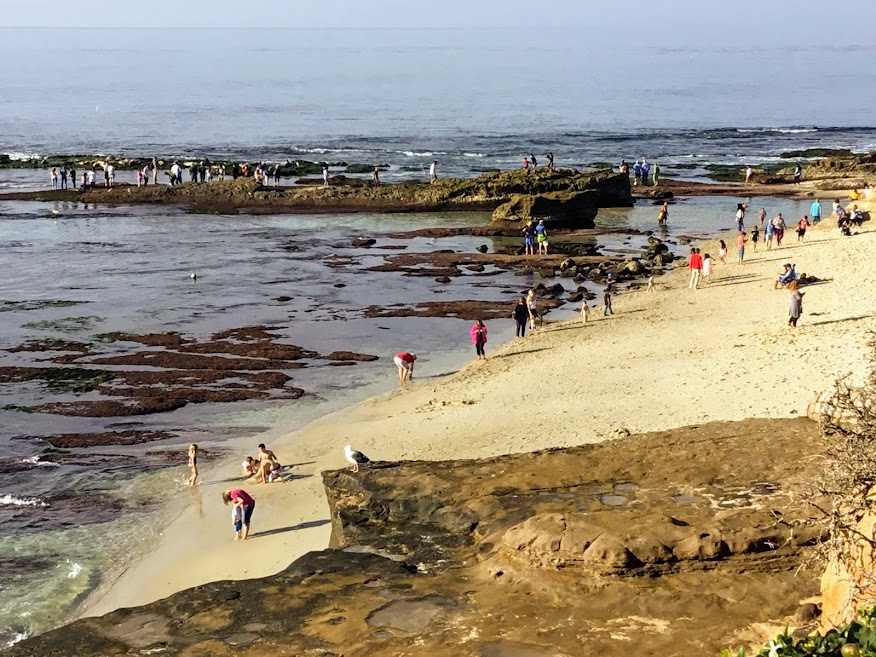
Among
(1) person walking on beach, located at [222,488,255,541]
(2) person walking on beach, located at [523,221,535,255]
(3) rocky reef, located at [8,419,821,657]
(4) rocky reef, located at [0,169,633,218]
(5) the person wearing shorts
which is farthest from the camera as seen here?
(4) rocky reef, located at [0,169,633,218]

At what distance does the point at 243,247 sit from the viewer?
44438mm

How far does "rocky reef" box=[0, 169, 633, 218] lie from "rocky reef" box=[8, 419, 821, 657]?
35.3 meters

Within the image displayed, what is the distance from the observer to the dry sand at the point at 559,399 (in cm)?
1727

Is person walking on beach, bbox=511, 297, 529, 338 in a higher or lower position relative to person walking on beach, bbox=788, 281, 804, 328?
lower

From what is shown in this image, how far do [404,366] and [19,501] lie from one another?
9210 millimetres

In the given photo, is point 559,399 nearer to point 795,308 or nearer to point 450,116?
point 795,308

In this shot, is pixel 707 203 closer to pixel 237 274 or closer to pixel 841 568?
pixel 237 274

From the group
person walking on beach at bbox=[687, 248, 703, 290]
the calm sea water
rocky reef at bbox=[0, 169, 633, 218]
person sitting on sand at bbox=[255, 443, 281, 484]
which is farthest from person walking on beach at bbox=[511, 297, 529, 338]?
the calm sea water

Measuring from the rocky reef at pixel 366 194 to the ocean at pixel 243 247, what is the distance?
1.63m

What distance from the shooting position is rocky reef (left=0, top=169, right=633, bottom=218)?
2060 inches

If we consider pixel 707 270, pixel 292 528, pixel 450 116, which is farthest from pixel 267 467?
pixel 450 116

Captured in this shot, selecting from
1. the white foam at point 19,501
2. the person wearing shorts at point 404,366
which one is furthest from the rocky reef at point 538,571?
the person wearing shorts at point 404,366

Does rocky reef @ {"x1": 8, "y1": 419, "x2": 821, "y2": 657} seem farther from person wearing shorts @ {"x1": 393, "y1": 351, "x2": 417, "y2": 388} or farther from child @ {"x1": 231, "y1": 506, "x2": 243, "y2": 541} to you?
person wearing shorts @ {"x1": 393, "y1": 351, "x2": 417, "y2": 388}

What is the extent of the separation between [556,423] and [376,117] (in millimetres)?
91244
